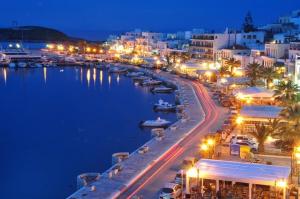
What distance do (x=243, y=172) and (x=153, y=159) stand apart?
7185 millimetres

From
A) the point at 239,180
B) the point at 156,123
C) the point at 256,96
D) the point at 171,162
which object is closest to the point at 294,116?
the point at 171,162

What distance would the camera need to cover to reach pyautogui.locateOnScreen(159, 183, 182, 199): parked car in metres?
A: 18.8

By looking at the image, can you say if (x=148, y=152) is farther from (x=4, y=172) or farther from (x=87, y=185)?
(x=4, y=172)

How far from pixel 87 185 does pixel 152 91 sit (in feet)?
141

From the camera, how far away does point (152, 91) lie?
63844 millimetres

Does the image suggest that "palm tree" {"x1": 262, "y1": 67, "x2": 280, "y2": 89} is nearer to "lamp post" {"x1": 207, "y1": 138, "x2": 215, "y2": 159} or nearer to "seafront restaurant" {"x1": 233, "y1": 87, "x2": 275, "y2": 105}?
"seafront restaurant" {"x1": 233, "y1": 87, "x2": 275, "y2": 105}

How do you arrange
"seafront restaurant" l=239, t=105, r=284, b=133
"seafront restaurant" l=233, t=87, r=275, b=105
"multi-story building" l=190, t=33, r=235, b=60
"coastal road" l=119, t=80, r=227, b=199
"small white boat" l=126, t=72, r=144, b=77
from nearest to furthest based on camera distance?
"coastal road" l=119, t=80, r=227, b=199 < "seafront restaurant" l=239, t=105, r=284, b=133 < "seafront restaurant" l=233, t=87, r=275, b=105 < "multi-story building" l=190, t=33, r=235, b=60 < "small white boat" l=126, t=72, r=144, b=77

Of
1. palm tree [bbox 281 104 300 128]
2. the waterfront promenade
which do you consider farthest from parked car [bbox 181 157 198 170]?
palm tree [bbox 281 104 300 128]

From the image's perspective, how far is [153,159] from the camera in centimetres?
2511

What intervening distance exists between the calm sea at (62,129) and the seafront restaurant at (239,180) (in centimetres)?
796

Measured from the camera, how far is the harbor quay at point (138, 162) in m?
20.2

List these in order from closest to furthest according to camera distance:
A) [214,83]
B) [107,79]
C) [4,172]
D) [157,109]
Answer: [4,172], [157,109], [214,83], [107,79]

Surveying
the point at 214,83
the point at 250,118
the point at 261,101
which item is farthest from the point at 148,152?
the point at 214,83

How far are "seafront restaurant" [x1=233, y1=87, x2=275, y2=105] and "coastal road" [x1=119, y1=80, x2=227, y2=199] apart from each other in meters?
1.80
